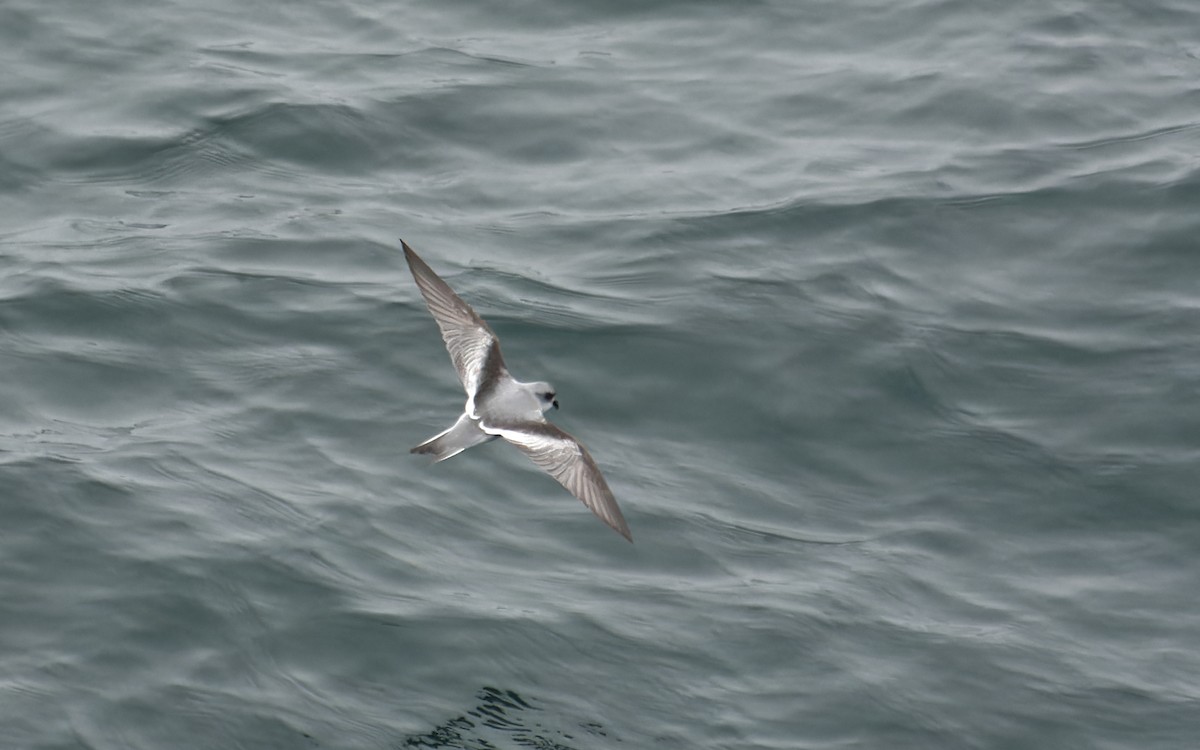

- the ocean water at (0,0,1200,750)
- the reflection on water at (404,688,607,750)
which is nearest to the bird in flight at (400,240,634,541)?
the ocean water at (0,0,1200,750)

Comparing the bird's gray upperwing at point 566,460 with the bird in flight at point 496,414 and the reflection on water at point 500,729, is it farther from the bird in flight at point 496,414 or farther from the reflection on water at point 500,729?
the reflection on water at point 500,729

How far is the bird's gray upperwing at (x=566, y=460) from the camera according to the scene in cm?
743

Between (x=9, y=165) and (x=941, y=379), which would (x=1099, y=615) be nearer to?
(x=941, y=379)

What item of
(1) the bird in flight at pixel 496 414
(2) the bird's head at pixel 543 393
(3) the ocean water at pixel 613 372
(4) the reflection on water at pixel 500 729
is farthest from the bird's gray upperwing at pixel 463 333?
(4) the reflection on water at pixel 500 729

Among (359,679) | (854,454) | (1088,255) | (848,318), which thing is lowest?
(359,679)

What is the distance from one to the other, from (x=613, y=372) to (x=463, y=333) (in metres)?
1.63

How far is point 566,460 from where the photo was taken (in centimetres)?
764

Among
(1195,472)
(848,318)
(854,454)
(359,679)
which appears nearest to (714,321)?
(848,318)

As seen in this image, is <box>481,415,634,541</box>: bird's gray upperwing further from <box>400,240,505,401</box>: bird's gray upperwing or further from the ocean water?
the ocean water

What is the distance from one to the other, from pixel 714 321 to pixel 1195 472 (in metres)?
3.16

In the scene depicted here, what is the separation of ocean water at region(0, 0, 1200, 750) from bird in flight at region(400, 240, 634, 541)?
0.84 meters

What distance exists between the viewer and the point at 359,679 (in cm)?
750

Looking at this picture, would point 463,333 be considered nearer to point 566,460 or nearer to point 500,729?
point 566,460

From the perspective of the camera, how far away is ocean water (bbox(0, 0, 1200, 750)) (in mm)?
7656
